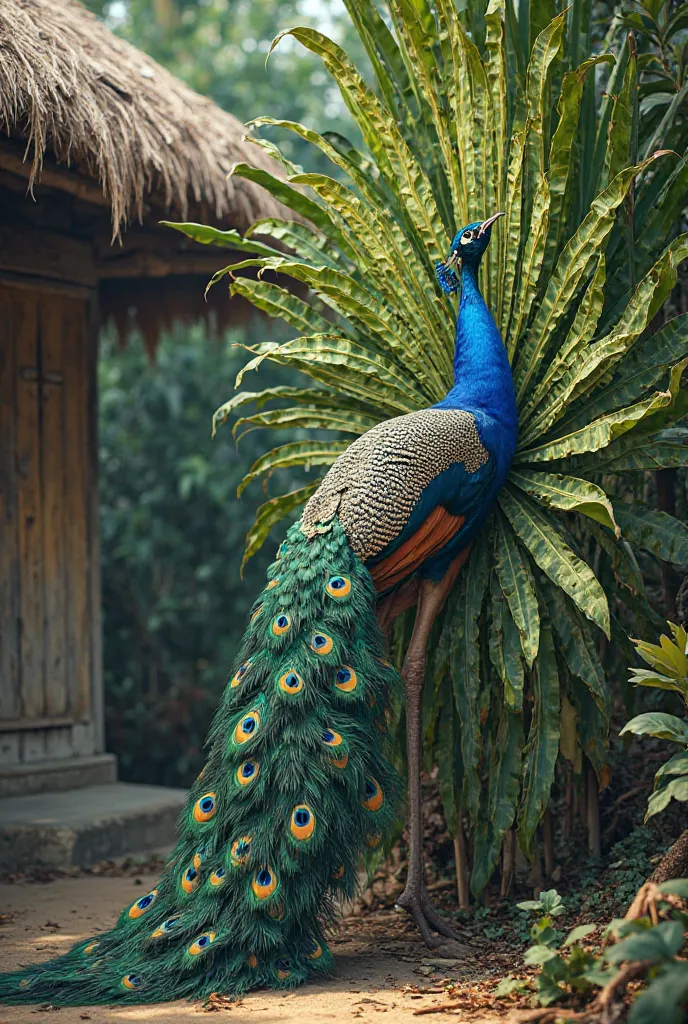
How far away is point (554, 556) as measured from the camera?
420 centimetres

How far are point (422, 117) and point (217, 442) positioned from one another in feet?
22.4

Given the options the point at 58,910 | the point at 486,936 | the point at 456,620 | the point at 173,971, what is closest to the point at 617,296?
the point at 456,620

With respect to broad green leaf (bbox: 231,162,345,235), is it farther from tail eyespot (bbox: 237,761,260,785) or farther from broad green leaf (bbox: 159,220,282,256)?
tail eyespot (bbox: 237,761,260,785)

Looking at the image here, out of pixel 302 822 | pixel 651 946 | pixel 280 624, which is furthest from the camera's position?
pixel 280 624

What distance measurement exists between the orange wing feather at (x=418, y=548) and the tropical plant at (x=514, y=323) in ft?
0.81

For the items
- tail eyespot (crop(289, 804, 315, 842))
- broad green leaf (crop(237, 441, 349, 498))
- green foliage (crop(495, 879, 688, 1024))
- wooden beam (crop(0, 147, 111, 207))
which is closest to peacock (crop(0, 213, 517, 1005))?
tail eyespot (crop(289, 804, 315, 842))

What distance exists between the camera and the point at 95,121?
5.55m

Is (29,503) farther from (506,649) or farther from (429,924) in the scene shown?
(429,924)

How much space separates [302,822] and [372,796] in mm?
313

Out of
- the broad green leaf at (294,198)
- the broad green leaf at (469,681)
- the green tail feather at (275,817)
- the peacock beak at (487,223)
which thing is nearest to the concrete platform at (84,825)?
the green tail feather at (275,817)

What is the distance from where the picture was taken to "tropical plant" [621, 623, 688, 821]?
10.7 ft

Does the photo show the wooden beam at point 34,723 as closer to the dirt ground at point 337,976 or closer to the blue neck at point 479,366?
the dirt ground at point 337,976

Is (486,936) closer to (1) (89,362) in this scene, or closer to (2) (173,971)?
(2) (173,971)

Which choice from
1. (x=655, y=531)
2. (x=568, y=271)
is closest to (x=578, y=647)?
(x=655, y=531)
